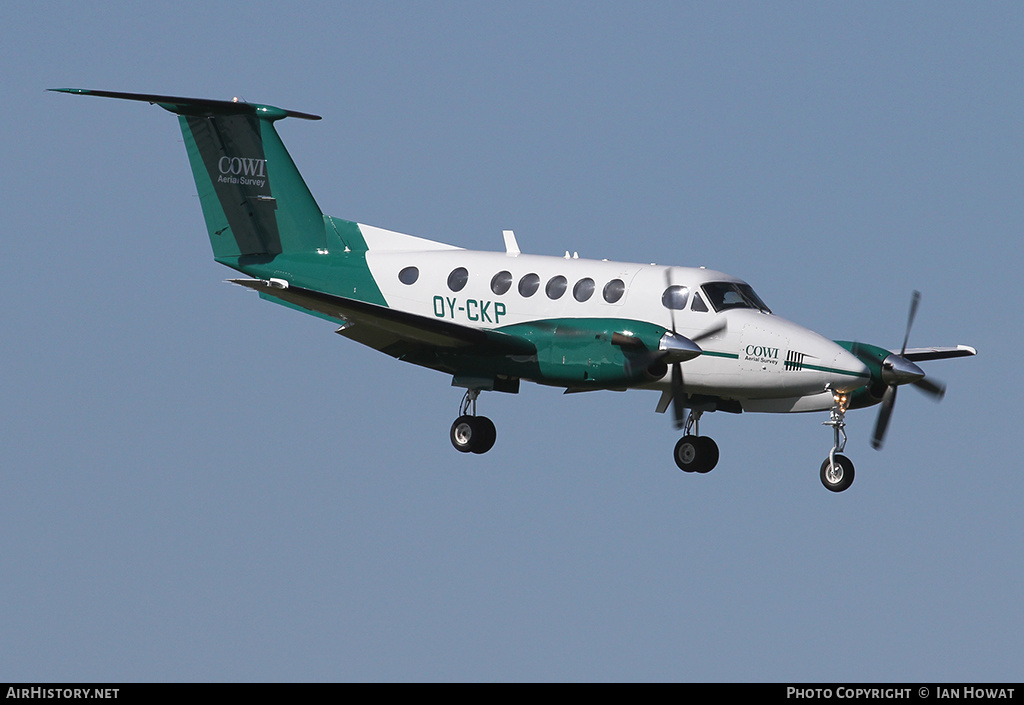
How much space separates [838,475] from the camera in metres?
27.8

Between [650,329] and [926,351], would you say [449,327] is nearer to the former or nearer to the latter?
[650,329]

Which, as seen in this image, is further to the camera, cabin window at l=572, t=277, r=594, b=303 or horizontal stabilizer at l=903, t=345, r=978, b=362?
horizontal stabilizer at l=903, t=345, r=978, b=362

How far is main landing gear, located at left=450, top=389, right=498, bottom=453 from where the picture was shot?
29.4 meters

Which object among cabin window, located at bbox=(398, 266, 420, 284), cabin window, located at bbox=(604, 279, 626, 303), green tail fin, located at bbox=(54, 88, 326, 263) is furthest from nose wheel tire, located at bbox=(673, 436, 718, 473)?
green tail fin, located at bbox=(54, 88, 326, 263)

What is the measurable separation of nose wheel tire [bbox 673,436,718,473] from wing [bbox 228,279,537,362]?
3979 millimetres

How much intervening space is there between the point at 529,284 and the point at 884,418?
6521mm

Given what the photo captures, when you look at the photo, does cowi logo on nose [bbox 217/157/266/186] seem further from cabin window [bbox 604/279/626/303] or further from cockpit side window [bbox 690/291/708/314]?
cockpit side window [bbox 690/291/708/314]

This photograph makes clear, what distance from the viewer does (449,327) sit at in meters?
27.9

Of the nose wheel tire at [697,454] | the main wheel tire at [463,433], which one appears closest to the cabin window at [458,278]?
the main wheel tire at [463,433]

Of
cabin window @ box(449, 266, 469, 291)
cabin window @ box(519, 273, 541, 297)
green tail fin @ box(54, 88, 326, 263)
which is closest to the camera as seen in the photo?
cabin window @ box(519, 273, 541, 297)

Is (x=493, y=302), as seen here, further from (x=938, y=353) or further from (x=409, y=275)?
(x=938, y=353)
